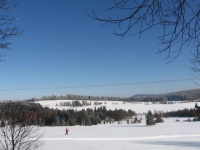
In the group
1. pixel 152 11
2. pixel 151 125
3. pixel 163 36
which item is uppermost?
pixel 152 11

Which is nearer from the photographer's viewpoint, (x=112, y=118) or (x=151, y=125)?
(x=151, y=125)

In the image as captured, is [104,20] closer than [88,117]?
Yes

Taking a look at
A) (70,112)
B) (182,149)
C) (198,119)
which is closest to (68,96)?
(70,112)

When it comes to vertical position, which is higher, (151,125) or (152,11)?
(152,11)

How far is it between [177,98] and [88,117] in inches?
2994

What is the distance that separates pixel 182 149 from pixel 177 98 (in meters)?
129

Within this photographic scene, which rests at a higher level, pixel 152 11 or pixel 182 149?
pixel 152 11

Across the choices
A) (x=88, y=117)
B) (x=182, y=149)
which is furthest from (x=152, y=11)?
(x=88, y=117)

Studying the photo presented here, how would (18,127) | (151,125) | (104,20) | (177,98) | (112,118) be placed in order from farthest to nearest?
(177,98) < (112,118) < (151,125) < (18,127) < (104,20)

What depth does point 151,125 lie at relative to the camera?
234 ft

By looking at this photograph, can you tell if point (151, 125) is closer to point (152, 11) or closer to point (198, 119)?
point (198, 119)

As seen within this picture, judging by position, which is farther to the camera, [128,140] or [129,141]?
[128,140]

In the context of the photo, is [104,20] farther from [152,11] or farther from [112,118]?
[112,118]

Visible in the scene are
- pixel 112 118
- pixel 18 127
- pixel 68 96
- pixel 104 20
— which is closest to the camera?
pixel 104 20
